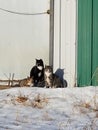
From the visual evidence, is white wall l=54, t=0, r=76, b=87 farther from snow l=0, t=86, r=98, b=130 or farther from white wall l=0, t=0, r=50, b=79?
snow l=0, t=86, r=98, b=130

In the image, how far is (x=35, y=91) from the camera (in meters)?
9.33

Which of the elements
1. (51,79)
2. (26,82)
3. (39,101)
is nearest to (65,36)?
(51,79)

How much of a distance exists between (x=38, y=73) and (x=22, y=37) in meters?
0.87

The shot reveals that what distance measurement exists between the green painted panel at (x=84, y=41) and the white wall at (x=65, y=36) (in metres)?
0.13

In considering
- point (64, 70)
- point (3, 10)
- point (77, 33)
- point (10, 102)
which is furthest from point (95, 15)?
point (10, 102)

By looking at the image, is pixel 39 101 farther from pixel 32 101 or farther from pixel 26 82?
pixel 26 82

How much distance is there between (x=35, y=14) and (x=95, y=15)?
1409 millimetres

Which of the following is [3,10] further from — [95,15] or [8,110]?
[8,110]

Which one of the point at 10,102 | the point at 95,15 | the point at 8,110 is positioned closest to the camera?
the point at 8,110

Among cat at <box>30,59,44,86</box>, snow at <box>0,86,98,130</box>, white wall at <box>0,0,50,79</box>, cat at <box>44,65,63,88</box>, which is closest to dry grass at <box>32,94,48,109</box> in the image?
snow at <box>0,86,98,130</box>

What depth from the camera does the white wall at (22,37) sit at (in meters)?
10.8

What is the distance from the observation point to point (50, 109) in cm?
799

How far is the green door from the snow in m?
0.81

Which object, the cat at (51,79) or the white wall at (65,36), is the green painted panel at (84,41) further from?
the cat at (51,79)
